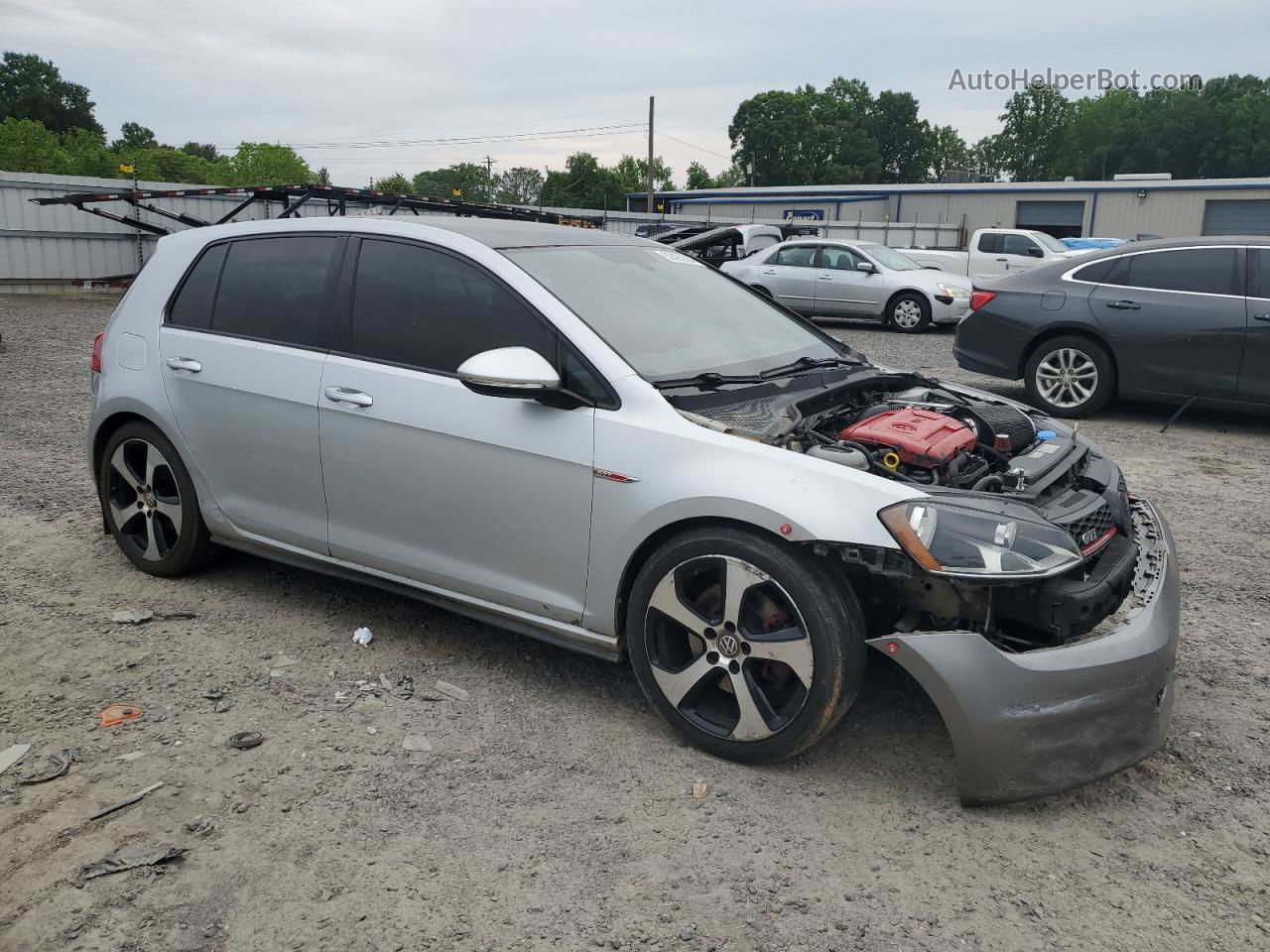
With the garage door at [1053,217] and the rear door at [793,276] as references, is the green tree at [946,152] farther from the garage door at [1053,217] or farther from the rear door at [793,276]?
the rear door at [793,276]

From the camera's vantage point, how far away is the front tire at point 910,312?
635 inches

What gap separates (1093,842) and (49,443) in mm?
7179

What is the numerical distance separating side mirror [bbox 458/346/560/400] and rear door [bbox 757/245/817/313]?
1429cm

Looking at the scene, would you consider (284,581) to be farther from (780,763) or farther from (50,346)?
(50,346)

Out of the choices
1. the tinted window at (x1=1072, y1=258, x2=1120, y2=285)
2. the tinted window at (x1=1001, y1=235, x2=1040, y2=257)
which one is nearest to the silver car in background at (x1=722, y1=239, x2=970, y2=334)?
the tinted window at (x1=1001, y1=235, x2=1040, y2=257)

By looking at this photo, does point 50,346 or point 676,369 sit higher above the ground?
point 676,369

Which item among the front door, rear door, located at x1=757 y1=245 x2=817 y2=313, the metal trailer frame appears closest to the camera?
the front door

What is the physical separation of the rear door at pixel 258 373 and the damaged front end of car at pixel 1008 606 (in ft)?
5.27

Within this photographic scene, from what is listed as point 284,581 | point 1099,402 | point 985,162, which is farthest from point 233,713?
point 985,162

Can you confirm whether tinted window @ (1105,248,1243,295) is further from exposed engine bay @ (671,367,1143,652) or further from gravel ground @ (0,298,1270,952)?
exposed engine bay @ (671,367,1143,652)

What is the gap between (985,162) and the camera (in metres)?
112

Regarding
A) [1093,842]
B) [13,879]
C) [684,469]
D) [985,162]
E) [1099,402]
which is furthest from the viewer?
[985,162]

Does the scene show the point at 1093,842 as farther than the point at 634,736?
No

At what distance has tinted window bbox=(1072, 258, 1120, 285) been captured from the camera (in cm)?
852
